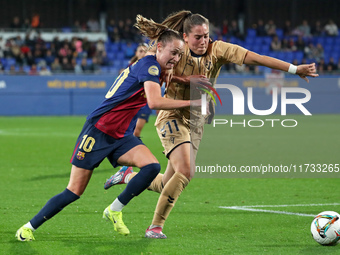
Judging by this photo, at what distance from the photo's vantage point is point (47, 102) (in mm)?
28750

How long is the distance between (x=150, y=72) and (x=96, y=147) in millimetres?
861

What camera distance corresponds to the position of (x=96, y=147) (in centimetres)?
566

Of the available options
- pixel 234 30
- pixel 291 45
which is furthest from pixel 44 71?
pixel 291 45

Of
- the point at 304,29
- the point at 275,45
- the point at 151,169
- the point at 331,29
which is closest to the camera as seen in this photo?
the point at 151,169

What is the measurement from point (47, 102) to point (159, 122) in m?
23.0

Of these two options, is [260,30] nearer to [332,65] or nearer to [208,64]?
[332,65]

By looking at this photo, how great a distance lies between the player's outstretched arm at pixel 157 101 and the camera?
17.5ft

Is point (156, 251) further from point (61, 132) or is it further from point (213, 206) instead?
point (61, 132)

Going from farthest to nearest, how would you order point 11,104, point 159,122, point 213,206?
point 11,104 → point 213,206 → point 159,122

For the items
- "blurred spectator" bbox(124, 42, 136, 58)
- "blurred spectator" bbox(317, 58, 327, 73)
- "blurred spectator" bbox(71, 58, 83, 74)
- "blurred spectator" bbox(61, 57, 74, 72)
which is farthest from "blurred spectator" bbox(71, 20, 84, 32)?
"blurred spectator" bbox(317, 58, 327, 73)

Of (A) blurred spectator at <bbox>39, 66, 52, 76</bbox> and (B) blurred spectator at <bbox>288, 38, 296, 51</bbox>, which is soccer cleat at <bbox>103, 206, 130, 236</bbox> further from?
(B) blurred spectator at <bbox>288, 38, 296, 51</bbox>

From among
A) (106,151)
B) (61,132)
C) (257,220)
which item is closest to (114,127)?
(106,151)

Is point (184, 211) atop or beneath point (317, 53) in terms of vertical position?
atop

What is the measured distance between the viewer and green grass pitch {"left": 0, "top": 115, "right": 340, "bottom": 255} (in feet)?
18.2
